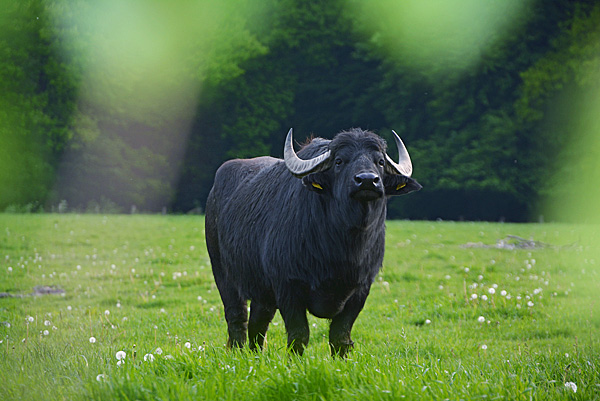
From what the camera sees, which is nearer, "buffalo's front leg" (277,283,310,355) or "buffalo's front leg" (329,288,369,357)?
"buffalo's front leg" (277,283,310,355)

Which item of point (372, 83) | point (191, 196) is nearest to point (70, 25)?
point (191, 196)

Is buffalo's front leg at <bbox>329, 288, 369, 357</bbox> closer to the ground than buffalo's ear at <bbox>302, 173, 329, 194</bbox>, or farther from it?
closer to the ground

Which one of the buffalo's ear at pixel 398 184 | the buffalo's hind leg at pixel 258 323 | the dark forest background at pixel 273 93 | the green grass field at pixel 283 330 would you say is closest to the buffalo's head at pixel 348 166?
the buffalo's ear at pixel 398 184

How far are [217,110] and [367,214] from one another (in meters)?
34.8

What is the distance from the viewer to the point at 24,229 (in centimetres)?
1744

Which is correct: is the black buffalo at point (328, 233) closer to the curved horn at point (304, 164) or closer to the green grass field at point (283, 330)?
the curved horn at point (304, 164)

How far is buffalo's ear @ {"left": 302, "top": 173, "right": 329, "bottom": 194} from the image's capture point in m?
5.15

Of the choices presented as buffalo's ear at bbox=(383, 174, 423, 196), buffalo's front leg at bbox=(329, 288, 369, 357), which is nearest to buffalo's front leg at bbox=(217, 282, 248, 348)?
buffalo's front leg at bbox=(329, 288, 369, 357)

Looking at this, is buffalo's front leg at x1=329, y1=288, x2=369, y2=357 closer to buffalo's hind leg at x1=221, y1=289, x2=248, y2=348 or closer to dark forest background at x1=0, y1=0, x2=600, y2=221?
buffalo's hind leg at x1=221, y1=289, x2=248, y2=348

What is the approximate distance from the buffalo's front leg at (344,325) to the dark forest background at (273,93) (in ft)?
97.1

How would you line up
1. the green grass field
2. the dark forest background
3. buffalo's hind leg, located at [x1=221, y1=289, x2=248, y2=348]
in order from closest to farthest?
the green grass field → buffalo's hind leg, located at [x1=221, y1=289, x2=248, y2=348] → the dark forest background

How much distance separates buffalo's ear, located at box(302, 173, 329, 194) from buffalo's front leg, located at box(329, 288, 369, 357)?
0.96 meters

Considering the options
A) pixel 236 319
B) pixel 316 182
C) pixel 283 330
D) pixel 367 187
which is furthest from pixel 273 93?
pixel 367 187

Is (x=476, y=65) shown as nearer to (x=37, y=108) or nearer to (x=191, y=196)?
(x=191, y=196)
